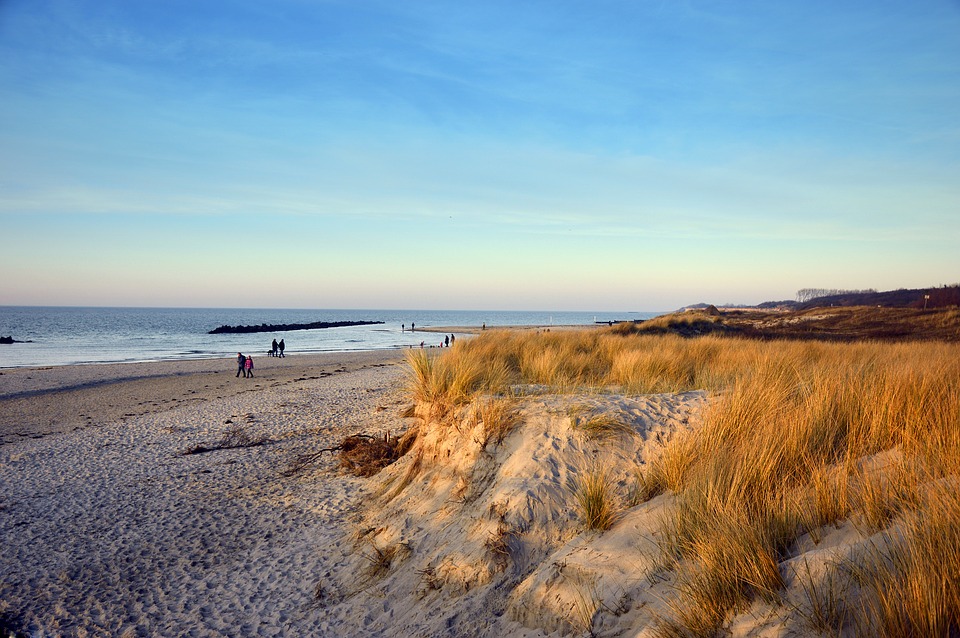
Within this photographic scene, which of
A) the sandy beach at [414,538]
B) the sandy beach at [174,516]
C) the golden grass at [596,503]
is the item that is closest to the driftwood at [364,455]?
the sandy beach at [414,538]

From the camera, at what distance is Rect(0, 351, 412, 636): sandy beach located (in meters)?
5.55

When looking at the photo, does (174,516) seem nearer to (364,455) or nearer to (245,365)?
(364,455)

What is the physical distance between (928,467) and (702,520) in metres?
1.44

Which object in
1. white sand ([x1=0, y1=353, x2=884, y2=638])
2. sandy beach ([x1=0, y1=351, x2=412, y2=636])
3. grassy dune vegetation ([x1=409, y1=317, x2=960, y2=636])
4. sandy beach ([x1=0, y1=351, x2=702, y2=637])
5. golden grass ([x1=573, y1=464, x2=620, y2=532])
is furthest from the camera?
sandy beach ([x1=0, y1=351, x2=412, y2=636])

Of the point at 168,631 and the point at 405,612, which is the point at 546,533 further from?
the point at 168,631

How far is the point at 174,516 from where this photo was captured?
791 centimetres

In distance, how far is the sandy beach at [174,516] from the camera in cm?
555

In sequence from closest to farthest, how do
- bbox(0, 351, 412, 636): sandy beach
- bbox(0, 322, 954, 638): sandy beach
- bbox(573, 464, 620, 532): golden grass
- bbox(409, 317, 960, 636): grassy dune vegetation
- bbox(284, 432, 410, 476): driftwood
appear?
bbox(409, 317, 960, 636): grassy dune vegetation, bbox(0, 322, 954, 638): sandy beach, bbox(573, 464, 620, 532): golden grass, bbox(0, 351, 412, 636): sandy beach, bbox(284, 432, 410, 476): driftwood

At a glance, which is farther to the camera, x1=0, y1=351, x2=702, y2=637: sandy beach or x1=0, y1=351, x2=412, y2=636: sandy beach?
x1=0, y1=351, x2=412, y2=636: sandy beach

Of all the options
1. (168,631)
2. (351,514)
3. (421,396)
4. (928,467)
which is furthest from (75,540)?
(928,467)

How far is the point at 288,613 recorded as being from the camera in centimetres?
536

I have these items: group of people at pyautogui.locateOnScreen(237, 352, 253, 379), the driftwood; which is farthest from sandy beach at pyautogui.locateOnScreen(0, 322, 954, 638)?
group of people at pyautogui.locateOnScreen(237, 352, 253, 379)

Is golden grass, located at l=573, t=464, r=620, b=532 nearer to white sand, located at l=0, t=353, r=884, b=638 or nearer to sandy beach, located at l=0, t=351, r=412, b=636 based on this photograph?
white sand, located at l=0, t=353, r=884, b=638

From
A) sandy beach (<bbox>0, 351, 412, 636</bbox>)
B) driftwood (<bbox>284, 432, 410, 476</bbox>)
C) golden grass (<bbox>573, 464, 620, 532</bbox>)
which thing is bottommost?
Result: sandy beach (<bbox>0, 351, 412, 636</bbox>)
